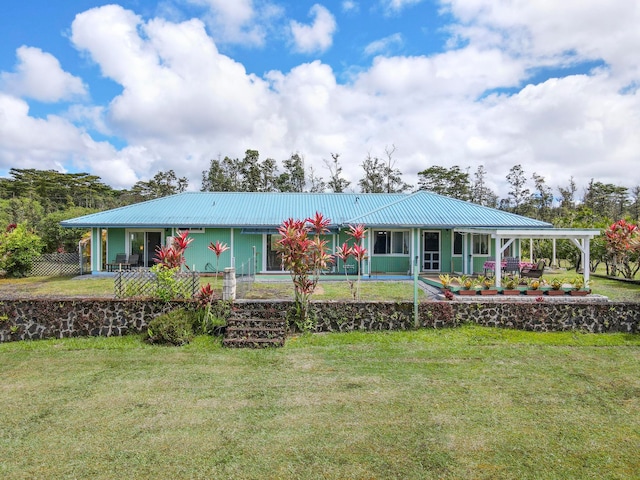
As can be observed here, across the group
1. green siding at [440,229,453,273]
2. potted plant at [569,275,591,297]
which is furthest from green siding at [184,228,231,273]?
potted plant at [569,275,591,297]

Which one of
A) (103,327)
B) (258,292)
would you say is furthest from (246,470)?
(258,292)

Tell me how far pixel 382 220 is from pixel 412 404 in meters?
11.9

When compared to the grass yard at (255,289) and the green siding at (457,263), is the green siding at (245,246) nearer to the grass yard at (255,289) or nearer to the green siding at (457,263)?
the grass yard at (255,289)

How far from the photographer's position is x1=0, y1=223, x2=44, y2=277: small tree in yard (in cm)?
1728

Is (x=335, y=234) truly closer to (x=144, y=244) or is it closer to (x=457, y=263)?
(x=457, y=263)

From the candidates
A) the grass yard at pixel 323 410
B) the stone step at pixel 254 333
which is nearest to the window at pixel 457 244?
the grass yard at pixel 323 410

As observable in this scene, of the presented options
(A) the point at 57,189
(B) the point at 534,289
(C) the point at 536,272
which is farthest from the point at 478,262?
(A) the point at 57,189

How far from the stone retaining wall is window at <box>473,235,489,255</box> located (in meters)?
7.84

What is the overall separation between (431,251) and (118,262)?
558 inches

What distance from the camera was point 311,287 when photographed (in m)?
10.0

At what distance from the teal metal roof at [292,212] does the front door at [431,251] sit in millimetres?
952

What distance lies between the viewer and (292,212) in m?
19.7

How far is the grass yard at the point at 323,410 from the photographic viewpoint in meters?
4.41

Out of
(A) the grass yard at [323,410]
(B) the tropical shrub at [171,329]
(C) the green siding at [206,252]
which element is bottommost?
(A) the grass yard at [323,410]
